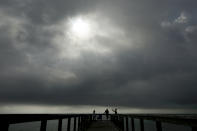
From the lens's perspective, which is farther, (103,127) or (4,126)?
(103,127)

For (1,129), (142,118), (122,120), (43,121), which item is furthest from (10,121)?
(122,120)

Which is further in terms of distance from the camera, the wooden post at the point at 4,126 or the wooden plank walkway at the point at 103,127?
the wooden plank walkway at the point at 103,127

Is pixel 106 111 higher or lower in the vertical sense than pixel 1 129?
higher

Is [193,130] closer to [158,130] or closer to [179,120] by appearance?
[179,120]

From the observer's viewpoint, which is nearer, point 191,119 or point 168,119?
point 191,119

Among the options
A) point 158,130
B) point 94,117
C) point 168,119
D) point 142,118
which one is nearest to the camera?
point 168,119

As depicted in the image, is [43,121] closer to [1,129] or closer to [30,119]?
[30,119]

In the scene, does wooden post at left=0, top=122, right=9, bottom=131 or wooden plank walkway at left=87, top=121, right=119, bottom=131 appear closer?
wooden post at left=0, top=122, right=9, bottom=131

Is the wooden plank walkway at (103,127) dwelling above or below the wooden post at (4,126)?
below

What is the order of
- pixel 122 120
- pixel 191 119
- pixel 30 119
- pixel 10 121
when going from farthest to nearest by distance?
pixel 122 120 → pixel 30 119 → pixel 191 119 → pixel 10 121

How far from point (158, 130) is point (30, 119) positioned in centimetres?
277

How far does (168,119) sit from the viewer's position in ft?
12.3

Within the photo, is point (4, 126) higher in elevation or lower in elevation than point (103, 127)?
higher

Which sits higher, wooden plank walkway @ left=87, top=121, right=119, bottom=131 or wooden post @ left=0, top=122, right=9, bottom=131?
wooden post @ left=0, top=122, right=9, bottom=131
